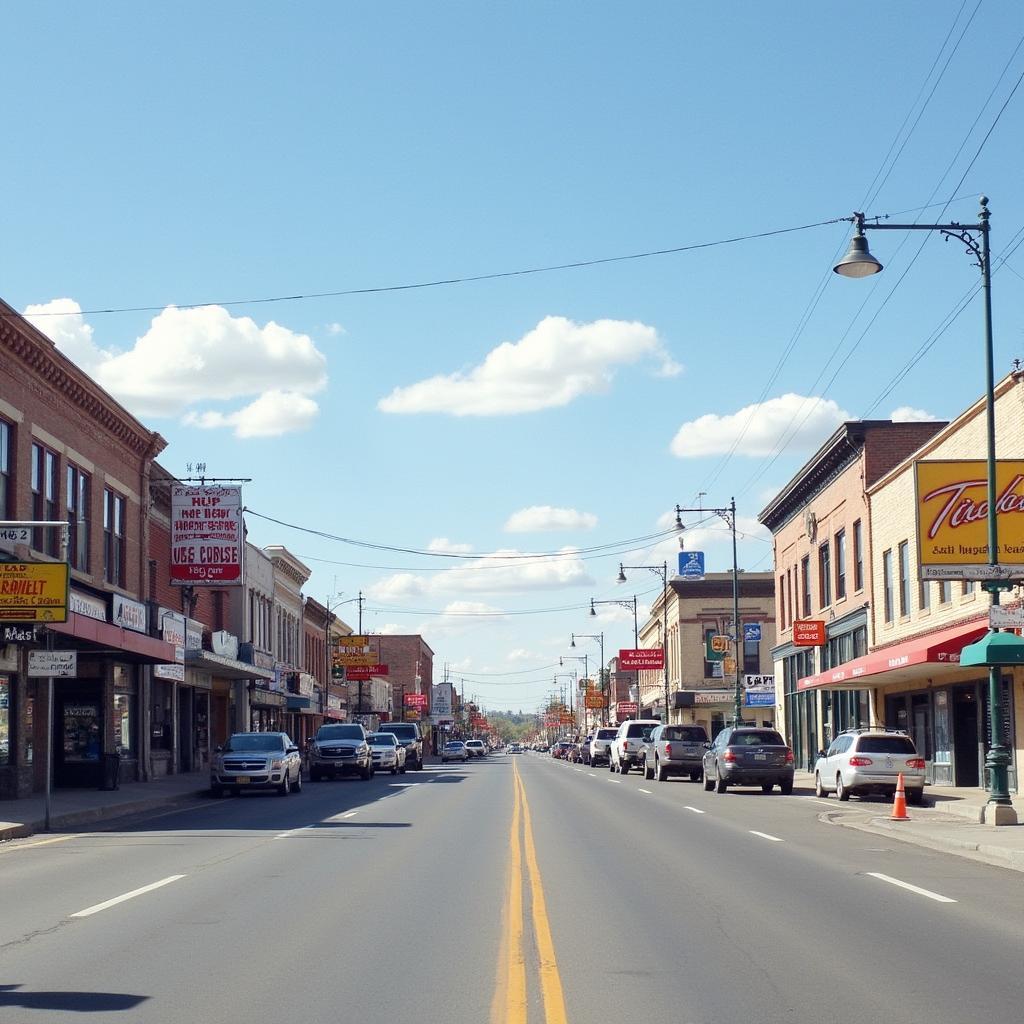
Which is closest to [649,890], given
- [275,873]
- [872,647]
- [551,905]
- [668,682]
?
[551,905]

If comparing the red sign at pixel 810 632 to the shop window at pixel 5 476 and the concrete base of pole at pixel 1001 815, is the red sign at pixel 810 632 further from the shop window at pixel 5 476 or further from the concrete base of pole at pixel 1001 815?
the shop window at pixel 5 476

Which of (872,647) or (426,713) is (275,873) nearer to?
(872,647)

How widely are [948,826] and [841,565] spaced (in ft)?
80.3

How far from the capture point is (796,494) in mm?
53000

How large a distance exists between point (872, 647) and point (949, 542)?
599 inches

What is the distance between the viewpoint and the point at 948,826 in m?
23.3

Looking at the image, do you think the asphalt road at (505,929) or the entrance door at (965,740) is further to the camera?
the entrance door at (965,740)

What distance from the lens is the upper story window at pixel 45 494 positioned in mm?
32984

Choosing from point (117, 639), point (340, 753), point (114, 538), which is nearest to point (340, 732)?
point (340, 753)

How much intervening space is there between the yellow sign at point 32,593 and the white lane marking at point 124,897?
11202 mm

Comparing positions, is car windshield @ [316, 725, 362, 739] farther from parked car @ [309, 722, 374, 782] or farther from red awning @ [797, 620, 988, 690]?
red awning @ [797, 620, 988, 690]

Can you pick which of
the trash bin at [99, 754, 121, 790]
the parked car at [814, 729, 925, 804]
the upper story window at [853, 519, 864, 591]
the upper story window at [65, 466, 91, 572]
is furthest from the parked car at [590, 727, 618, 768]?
the parked car at [814, 729, 925, 804]

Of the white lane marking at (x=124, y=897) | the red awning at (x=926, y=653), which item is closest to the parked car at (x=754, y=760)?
the red awning at (x=926, y=653)

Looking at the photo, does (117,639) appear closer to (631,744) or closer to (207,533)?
(207,533)
